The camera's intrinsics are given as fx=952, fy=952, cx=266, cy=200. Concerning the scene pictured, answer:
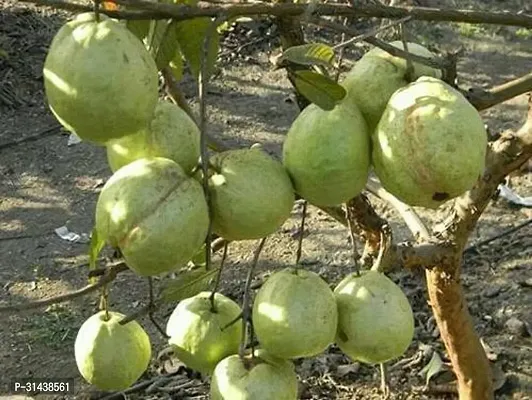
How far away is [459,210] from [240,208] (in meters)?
1.08

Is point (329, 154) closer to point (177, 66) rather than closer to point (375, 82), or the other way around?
point (375, 82)

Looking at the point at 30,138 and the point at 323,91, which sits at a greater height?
the point at 323,91

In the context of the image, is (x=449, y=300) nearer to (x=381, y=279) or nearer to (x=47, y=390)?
(x=381, y=279)

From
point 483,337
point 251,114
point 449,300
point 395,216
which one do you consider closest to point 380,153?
point 449,300

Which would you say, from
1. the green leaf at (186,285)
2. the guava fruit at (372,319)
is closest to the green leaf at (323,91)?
the guava fruit at (372,319)

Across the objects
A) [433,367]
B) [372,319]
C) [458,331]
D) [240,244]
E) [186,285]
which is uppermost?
[372,319]

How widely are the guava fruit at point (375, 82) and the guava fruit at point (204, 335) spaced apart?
1.14 ft

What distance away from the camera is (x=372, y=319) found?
3.69 feet

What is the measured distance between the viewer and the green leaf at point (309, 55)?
100 cm

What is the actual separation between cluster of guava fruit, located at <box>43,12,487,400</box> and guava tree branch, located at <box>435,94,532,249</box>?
0.76 m

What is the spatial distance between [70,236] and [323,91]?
325 centimetres

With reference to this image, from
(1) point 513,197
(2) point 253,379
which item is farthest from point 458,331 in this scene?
(1) point 513,197

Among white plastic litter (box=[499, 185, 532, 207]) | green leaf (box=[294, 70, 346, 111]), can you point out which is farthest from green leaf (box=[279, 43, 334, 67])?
white plastic litter (box=[499, 185, 532, 207])

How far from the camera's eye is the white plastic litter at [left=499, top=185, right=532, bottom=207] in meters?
4.02
